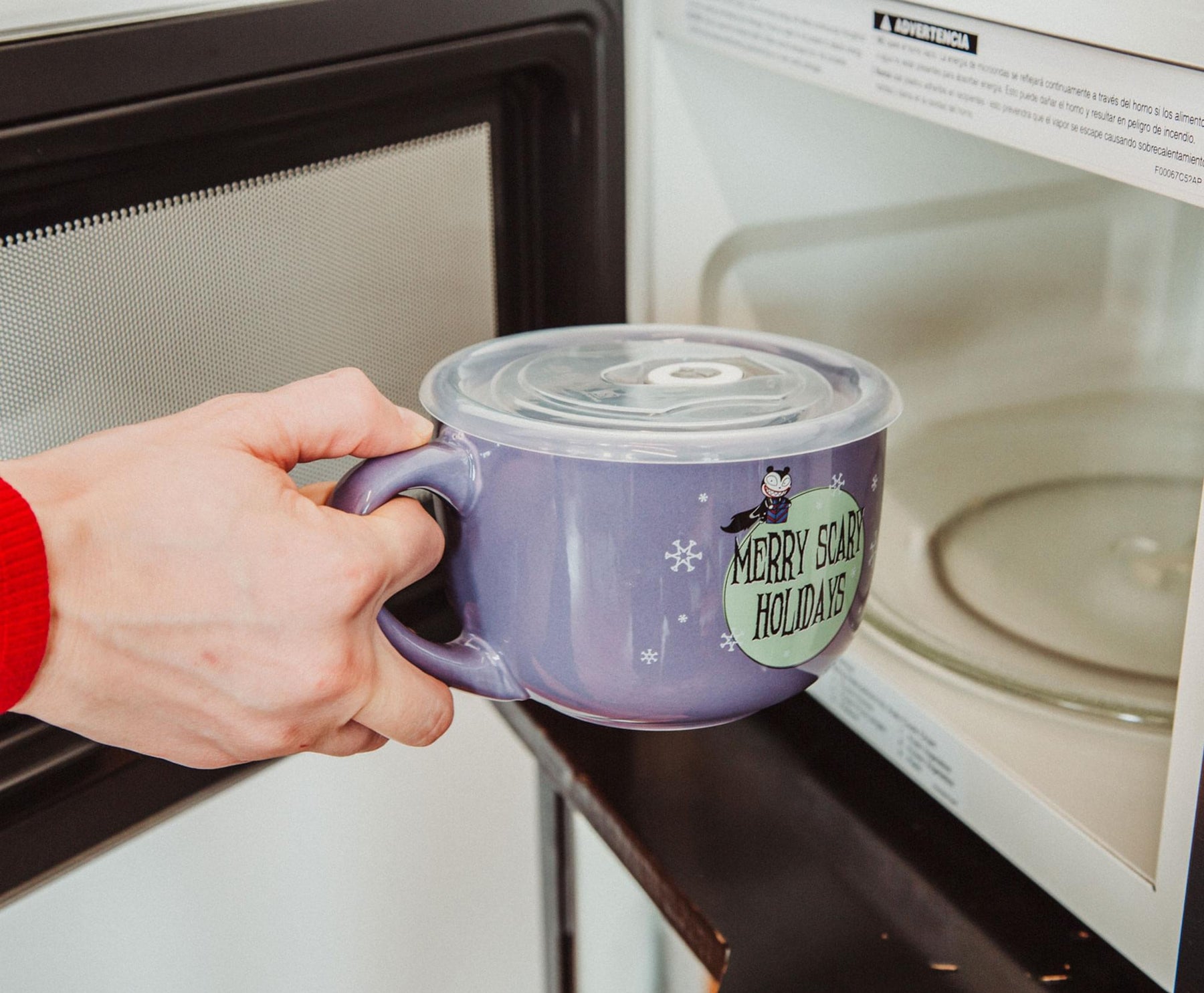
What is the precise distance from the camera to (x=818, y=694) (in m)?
0.59

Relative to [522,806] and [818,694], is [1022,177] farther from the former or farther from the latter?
[522,806]

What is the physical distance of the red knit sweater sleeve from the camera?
0.34m

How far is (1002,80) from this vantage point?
39 centimetres

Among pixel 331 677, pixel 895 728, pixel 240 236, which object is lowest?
pixel 895 728

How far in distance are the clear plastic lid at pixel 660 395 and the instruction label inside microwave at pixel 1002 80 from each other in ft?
0.31

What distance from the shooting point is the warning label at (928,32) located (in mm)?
400

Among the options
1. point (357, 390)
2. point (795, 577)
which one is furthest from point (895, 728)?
point (357, 390)

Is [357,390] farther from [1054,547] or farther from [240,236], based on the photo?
[1054,547]

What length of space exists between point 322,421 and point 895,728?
0.98ft

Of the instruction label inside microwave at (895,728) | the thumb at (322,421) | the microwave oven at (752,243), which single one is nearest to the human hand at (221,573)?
the thumb at (322,421)

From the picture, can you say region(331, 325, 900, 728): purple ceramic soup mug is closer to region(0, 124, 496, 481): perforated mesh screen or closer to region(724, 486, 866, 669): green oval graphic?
region(724, 486, 866, 669): green oval graphic

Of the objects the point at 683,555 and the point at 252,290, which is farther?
the point at 252,290

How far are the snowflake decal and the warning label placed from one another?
0.64ft

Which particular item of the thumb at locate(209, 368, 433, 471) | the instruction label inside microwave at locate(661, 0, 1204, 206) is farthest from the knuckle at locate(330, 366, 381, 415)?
the instruction label inside microwave at locate(661, 0, 1204, 206)
